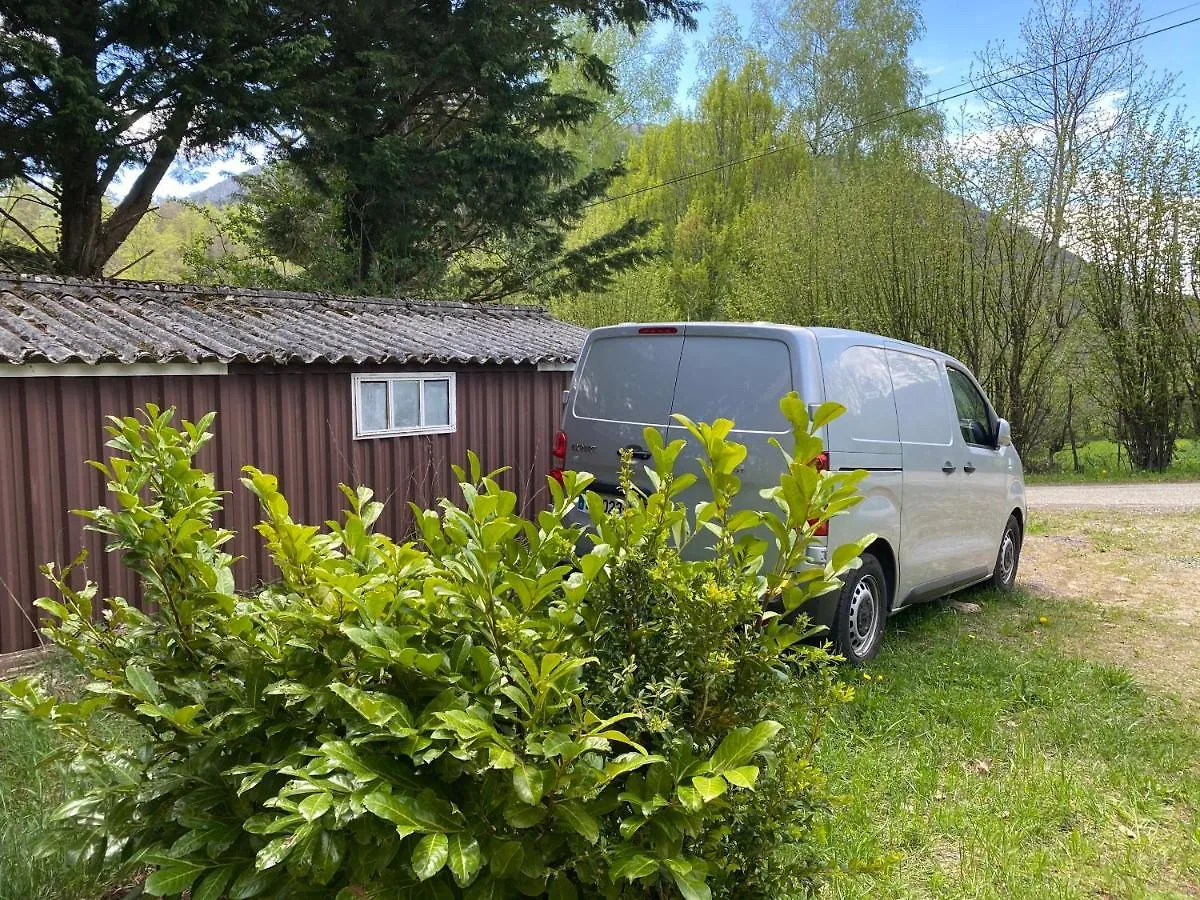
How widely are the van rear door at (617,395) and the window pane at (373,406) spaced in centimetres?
350

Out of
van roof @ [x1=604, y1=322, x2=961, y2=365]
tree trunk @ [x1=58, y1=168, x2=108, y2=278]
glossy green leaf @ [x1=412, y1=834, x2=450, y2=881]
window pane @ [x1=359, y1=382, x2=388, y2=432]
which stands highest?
tree trunk @ [x1=58, y1=168, x2=108, y2=278]

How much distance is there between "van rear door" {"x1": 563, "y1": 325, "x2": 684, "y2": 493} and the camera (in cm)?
549

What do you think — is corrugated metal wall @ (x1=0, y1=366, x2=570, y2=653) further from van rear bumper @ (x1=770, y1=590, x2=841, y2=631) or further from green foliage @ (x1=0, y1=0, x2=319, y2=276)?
green foliage @ (x1=0, y1=0, x2=319, y2=276)

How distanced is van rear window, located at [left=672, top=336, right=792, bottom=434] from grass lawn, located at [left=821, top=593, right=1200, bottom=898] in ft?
5.67

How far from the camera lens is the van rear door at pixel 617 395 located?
549cm

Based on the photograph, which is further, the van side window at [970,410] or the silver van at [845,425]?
the van side window at [970,410]

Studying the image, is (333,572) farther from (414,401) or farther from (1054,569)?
(1054,569)

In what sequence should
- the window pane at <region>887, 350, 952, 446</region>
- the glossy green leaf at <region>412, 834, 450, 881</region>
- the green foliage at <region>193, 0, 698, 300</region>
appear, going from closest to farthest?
the glossy green leaf at <region>412, 834, 450, 881</region>
the window pane at <region>887, 350, 952, 446</region>
the green foliage at <region>193, 0, 698, 300</region>

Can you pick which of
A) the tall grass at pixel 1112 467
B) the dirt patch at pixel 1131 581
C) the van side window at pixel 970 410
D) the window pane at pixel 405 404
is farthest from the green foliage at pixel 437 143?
the tall grass at pixel 1112 467

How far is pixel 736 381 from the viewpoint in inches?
203

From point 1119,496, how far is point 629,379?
12.8 meters

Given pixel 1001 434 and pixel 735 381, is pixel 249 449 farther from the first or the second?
pixel 1001 434

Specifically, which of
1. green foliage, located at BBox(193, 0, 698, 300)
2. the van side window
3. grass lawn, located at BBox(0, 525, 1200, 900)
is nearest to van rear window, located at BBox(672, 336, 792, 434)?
grass lawn, located at BBox(0, 525, 1200, 900)

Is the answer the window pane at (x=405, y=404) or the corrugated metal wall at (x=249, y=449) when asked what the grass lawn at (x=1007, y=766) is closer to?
the corrugated metal wall at (x=249, y=449)
